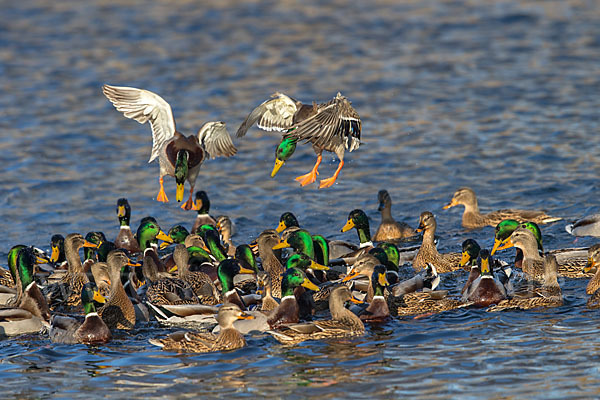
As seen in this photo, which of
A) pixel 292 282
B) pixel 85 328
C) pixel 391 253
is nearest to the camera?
pixel 85 328

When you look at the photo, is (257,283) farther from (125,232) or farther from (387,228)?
(387,228)

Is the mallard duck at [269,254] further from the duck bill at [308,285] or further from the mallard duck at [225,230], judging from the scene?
the duck bill at [308,285]

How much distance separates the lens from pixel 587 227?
48.1 feet

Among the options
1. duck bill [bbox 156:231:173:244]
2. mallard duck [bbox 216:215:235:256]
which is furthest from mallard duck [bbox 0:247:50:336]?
mallard duck [bbox 216:215:235:256]

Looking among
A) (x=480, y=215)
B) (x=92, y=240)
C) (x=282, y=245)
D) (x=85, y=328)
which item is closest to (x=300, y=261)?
(x=282, y=245)

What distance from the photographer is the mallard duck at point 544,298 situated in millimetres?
11258

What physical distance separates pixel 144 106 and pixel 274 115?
190 cm

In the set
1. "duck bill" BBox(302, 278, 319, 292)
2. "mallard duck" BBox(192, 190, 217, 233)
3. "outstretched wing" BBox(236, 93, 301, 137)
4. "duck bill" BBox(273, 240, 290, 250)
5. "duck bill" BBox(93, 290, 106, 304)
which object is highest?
"outstretched wing" BBox(236, 93, 301, 137)

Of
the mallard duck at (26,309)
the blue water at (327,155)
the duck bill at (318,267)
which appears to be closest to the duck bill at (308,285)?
the blue water at (327,155)

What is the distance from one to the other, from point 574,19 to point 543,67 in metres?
4.79

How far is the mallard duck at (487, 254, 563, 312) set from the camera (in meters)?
11.3

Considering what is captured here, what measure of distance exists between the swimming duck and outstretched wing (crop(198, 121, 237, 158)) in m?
5.50

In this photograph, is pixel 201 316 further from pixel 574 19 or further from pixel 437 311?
pixel 574 19

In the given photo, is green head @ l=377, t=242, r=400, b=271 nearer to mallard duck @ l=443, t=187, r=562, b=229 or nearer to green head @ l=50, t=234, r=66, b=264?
mallard duck @ l=443, t=187, r=562, b=229
